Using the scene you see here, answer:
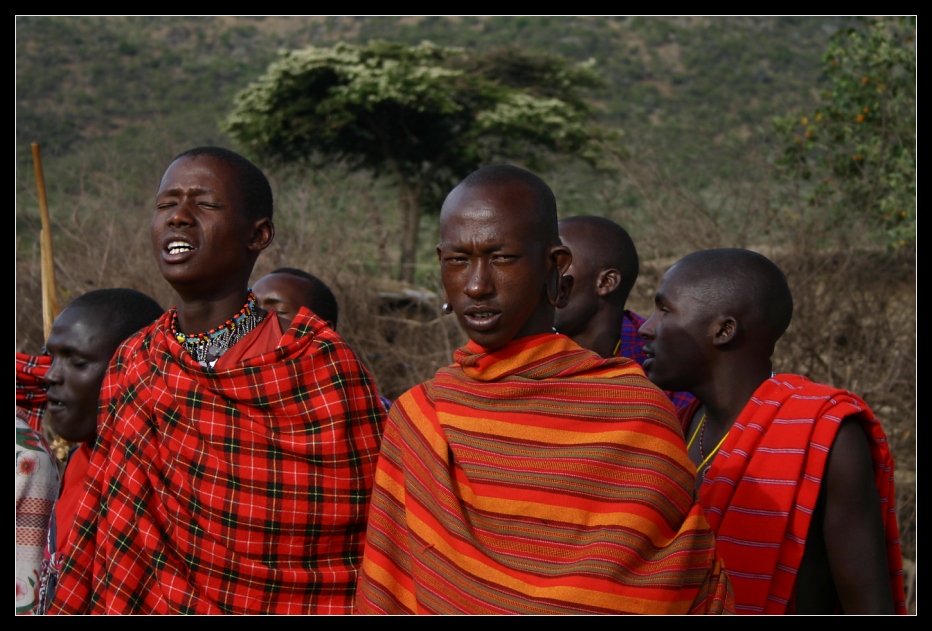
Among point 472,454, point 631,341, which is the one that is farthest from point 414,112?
point 472,454

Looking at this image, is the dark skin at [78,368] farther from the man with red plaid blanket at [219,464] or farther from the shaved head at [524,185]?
the shaved head at [524,185]

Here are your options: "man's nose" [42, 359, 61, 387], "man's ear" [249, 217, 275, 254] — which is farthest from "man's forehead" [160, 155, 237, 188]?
"man's nose" [42, 359, 61, 387]

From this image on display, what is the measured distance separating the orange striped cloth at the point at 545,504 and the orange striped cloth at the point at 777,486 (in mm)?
446

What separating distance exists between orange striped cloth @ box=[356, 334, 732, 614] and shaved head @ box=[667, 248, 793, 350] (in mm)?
825

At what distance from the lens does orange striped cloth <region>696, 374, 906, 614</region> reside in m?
2.44

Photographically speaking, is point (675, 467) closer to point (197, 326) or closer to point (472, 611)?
point (472, 611)

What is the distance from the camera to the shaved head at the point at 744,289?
2.85 m

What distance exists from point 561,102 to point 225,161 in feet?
58.5

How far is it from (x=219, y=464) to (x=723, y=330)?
1472 millimetres

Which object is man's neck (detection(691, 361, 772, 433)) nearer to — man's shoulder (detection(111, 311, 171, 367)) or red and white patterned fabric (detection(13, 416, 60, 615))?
man's shoulder (detection(111, 311, 171, 367))

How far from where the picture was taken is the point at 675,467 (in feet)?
6.65

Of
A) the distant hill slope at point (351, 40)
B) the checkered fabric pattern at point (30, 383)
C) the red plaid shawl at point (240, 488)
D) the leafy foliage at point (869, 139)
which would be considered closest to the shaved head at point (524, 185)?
the red plaid shawl at point (240, 488)
